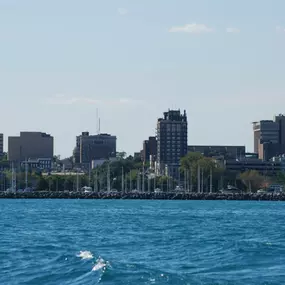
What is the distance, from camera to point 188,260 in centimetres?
5422

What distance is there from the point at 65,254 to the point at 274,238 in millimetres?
18794

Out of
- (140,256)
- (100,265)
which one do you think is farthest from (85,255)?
(100,265)

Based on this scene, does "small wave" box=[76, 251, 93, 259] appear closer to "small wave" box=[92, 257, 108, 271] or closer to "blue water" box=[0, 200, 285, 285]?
"blue water" box=[0, 200, 285, 285]

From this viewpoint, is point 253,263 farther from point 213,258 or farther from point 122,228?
point 122,228

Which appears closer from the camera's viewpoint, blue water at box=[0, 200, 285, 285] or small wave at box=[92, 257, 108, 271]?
blue water at box=[0, 200, 285, 285]

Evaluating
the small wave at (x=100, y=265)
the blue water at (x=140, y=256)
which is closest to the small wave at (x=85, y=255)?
the blue water at (x=140, y=256)

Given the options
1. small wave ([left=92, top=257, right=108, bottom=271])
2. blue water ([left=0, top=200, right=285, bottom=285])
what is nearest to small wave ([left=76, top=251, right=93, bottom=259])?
blue water ([left=0, top=200, right=285, bottom=285])

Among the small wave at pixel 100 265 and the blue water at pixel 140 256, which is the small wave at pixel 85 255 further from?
the small wave at pixel 100 265

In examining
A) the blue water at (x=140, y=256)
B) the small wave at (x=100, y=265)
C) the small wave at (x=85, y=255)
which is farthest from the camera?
the small wave at (x=85, y=255)

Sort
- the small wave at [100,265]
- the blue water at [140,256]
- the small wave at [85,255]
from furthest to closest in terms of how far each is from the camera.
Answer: the small wave at [85,255], the small wave at [100,265], the blue water at [140,256]

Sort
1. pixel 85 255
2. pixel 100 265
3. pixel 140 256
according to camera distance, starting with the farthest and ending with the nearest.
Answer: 1. pixel 140 256
2. pixel 85 255
3. pixel 100 265

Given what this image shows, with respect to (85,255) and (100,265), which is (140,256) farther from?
(100,265)

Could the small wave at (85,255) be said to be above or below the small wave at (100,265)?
above

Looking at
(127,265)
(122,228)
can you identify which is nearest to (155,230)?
(122,228)
